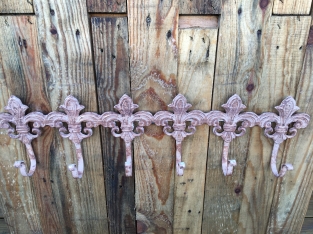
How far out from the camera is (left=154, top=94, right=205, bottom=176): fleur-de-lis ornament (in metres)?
0.69

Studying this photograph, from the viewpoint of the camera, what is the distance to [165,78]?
69 centimetres

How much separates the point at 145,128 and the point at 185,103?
0.46ft

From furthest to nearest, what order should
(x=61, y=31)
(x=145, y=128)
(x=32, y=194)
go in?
1. (x=32, y=194)
2. (x=145, y=128)
3. (x=61, y=31)

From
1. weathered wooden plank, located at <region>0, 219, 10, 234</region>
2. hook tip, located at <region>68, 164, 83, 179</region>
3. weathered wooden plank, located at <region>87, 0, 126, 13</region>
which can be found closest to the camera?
weathered wooden plank, located at <region>87, 0, 126, 13</region>

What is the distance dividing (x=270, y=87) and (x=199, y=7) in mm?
275

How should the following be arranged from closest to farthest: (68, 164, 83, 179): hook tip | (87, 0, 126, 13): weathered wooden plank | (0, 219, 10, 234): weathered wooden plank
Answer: (87, 0, 126, 13): weathered wooden plank < (68, 164, 83, 179): hook tip < (0, 219, 10, 234): weathered wooden plank

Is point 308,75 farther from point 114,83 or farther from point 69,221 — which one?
point 69,221

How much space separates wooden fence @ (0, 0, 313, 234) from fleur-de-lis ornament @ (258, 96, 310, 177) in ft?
0.09

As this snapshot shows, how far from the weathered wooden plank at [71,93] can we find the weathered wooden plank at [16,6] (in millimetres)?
17

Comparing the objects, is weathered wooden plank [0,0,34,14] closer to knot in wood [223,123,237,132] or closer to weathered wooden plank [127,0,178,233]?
weathered wooden plank [127,0,178,233]

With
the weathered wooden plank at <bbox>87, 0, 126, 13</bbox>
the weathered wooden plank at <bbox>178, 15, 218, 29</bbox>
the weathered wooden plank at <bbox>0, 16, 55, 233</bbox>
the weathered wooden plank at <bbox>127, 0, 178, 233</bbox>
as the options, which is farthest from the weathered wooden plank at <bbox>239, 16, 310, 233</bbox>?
the weathered wooden plank at <bbox>0, 16, 55, 233</bbox>

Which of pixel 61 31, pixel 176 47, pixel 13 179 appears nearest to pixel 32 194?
pixel 13 179

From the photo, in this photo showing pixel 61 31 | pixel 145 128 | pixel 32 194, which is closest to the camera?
pixel 61 31

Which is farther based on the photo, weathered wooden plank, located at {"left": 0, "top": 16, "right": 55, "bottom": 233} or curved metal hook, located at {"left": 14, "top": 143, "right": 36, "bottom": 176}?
curved metal hook, located at {"left": 14, "top": 143, "right": 36, "bottom": 176}
